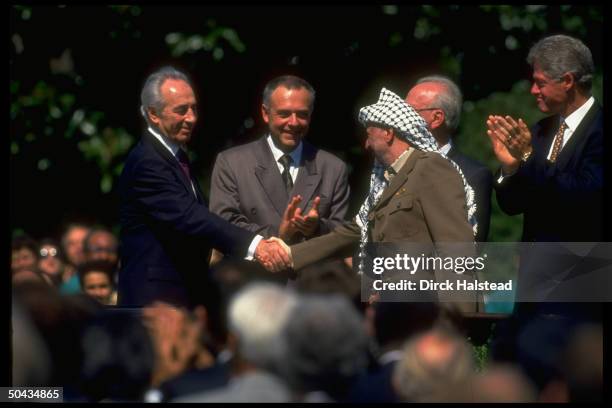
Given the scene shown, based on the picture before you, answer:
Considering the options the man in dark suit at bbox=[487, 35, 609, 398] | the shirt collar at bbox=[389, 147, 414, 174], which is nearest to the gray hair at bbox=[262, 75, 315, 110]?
the shirt collar at bbox=[389, 147, 414, 174]

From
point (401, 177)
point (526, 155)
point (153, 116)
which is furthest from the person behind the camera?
point (153, 116)

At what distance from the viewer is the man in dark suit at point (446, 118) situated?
8.35m

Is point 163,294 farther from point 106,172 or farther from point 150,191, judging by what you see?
point 106,172

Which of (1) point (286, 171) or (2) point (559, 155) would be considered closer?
(2) point (559, 155)

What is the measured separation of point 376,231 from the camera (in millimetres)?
7852

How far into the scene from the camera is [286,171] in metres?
8.59

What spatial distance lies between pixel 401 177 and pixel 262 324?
2465 millimetres

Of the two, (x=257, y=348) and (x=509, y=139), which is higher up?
(x=509, y=139)

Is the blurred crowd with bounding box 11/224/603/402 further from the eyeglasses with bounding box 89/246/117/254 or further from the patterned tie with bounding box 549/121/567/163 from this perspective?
the eyeglasses with bounding box 89/246/117/254

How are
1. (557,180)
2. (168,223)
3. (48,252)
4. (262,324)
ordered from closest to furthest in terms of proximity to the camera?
1. (262,324)
2. (557,180)
3. (168,223)
4. (48,252)

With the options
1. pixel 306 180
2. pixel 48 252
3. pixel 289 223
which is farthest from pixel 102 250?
pixel 289 223

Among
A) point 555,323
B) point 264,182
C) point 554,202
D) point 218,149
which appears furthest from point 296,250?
point 218,149

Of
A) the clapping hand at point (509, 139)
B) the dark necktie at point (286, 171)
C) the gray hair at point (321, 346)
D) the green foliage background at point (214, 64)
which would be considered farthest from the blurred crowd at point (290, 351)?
the green foliage background at point (214, 64)

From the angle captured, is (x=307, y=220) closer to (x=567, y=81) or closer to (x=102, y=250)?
(x=567, y=81)
